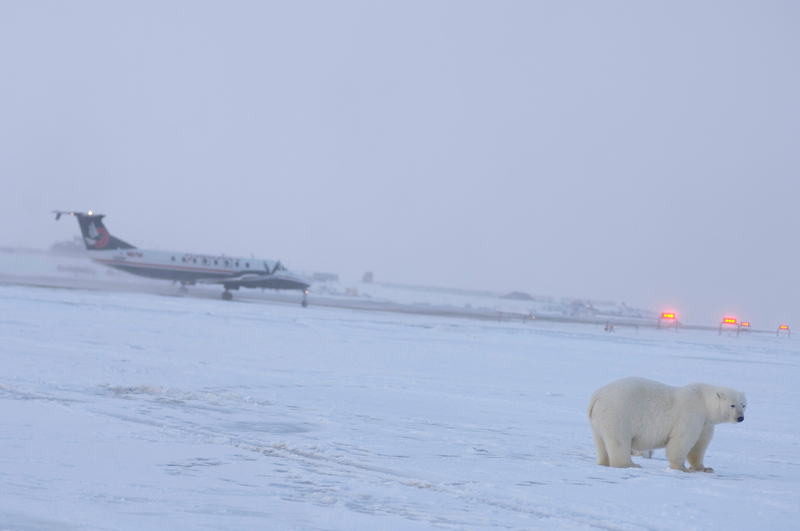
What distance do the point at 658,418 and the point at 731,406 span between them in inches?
28.2

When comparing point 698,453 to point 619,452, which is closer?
point 619,452

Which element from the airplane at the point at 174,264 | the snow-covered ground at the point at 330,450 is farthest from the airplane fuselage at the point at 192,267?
the snow-covered ground at the point at 330,450

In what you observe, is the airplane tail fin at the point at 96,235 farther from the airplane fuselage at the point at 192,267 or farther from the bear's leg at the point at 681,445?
the bear's leg at the point at 681,445

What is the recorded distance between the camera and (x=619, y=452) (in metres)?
6.98

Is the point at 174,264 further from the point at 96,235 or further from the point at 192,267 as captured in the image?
the point at 96,235

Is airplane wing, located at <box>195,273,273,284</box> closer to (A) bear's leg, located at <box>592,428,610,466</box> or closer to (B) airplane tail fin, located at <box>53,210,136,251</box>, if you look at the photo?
(B) airplane tail fin, located at <box>53,210,136,251</box>

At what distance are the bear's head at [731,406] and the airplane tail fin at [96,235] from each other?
47279 millimetres

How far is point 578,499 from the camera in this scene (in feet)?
18.8

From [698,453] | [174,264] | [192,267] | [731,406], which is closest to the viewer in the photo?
[731,406]

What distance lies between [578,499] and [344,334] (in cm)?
2021

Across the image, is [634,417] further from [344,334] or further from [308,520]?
[344,334]

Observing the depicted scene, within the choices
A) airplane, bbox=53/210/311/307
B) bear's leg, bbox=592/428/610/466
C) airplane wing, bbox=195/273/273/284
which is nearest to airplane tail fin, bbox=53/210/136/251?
airplane, bbox=53/210/311/307

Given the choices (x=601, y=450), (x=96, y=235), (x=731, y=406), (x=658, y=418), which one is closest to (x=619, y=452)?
(x=601, y=450)

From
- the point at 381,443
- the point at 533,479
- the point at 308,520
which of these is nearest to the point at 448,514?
the point at 308,520
